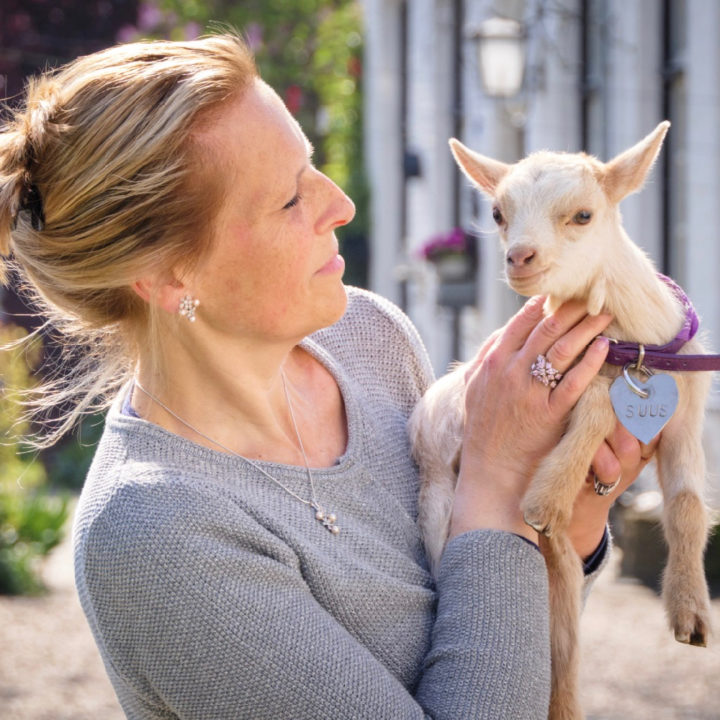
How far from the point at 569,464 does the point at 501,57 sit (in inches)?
252

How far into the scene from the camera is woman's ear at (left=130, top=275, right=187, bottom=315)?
2.02 meters

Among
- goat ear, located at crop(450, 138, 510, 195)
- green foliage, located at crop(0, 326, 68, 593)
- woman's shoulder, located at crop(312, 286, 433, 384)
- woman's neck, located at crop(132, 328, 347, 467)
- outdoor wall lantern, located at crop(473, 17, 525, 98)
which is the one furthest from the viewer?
outdoor wall lantern, located at crop(473, 17, 525, 98)

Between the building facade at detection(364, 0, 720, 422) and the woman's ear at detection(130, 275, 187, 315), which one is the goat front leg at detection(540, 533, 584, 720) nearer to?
the woman's ear at detection(130, 275, 187, 315)

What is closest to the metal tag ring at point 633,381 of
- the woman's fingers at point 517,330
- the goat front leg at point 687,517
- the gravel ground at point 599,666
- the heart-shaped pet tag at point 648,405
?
the heart-shaped pet tag at point 648,405

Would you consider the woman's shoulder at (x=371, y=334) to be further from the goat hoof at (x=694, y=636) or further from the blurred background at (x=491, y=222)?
the goat hoof at (x=694, y=636)

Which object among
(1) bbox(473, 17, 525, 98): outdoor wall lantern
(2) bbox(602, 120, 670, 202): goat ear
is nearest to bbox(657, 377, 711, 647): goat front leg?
(2) bbox(602, 120, 670, 202): goat ear

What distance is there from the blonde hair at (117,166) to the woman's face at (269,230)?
0.11 feet

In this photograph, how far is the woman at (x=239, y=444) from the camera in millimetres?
1740

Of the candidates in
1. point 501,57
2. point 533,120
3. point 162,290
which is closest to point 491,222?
point 533,120

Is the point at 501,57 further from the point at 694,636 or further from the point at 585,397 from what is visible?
the point at 694,636

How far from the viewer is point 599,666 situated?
5527 millimetres

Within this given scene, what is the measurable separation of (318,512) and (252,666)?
0.38 metres

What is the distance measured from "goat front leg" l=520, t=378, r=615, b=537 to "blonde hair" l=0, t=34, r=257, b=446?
0.80m

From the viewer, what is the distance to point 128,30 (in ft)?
50.7
